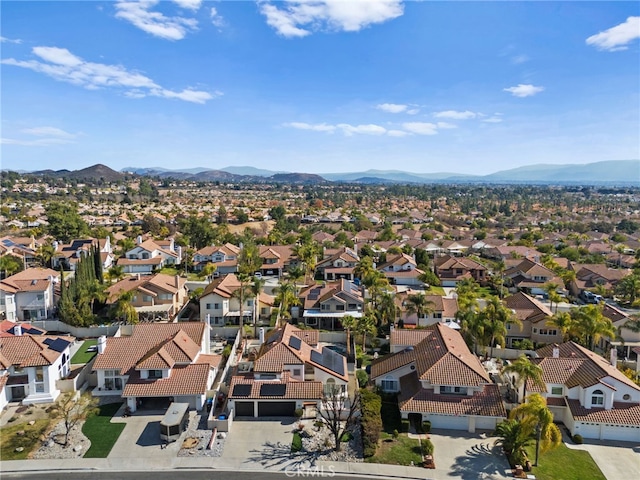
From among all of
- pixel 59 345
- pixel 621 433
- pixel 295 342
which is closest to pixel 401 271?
pixel 295 342

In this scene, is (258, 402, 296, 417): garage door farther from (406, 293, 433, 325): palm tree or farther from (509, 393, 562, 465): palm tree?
(406, 293, 433, 325): palm tree

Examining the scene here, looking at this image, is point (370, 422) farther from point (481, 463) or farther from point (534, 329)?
point (534, 329)

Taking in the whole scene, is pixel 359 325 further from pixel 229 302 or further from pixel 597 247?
pixel 597 247

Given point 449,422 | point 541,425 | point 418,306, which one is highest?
point 418,306

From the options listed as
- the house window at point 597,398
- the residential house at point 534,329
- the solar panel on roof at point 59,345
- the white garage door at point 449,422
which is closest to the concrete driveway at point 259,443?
the white garage door at point 449,422

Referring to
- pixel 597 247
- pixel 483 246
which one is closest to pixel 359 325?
pixel 483 246

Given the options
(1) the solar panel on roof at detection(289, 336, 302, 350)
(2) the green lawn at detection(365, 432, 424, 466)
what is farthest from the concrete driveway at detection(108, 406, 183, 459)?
(2) the green lawn at detection(365, 432, 424, 466)
